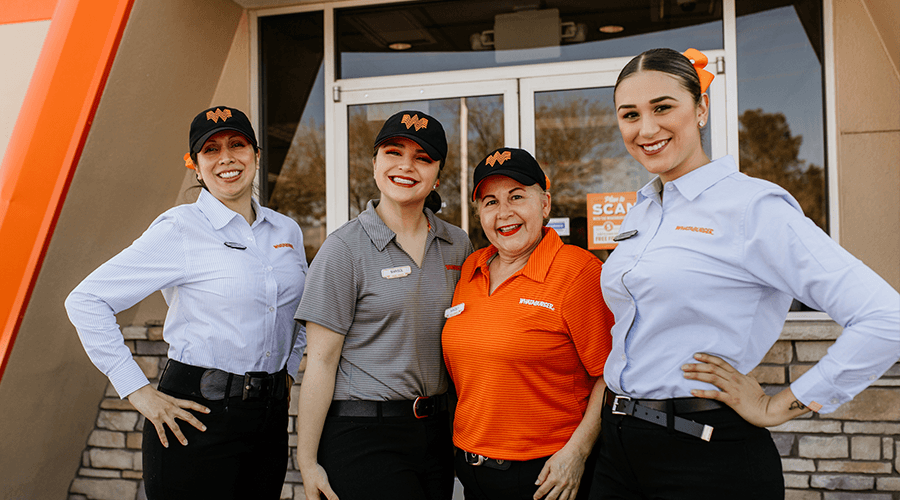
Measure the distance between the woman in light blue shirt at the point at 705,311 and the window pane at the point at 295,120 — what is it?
3.31 meters

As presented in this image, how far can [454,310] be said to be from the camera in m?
2.18

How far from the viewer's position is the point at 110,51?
353cm

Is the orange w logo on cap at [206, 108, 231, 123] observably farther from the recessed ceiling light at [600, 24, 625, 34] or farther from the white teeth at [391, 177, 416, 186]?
the recessed ceiling light at [600, 24, 625, 34]

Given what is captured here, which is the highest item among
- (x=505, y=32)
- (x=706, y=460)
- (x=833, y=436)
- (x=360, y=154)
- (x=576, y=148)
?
(x=505, y=32)

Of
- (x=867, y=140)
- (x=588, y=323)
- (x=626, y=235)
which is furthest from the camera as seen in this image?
(x=867, y=140)

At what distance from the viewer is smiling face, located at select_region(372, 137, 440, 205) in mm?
2215

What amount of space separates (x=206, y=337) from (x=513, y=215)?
123 cm

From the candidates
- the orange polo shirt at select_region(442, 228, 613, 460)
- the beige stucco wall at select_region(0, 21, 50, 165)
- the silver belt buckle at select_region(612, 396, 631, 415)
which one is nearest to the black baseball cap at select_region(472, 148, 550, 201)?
the orange polo shirt at select_region(442, 228, 613, 460)

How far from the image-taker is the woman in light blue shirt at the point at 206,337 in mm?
2234

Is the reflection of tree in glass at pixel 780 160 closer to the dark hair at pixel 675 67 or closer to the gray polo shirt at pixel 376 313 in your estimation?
the dark hair at pixel 675 67

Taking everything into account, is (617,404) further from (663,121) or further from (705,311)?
(663,121)

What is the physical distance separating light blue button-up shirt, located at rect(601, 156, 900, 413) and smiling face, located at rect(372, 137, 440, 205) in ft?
2.53

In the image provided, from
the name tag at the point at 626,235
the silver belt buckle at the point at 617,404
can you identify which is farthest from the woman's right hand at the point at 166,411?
the name tag at the point at 626,235

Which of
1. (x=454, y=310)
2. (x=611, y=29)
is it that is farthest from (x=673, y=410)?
(x=611, y=29)
